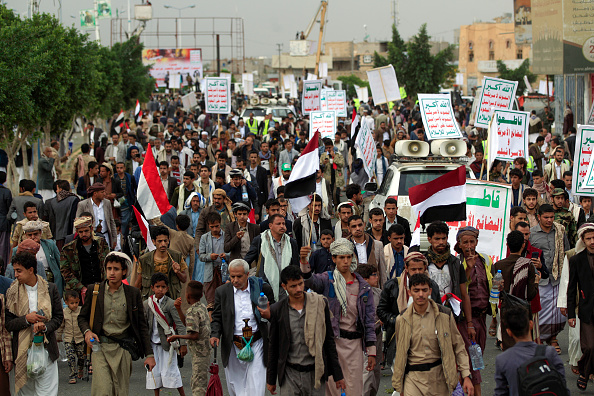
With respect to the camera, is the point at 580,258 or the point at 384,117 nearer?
the point at 580,258

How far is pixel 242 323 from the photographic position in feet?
22.5

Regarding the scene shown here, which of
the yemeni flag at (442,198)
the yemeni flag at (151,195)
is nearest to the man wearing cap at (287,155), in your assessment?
the yemeni flag at (151,195)

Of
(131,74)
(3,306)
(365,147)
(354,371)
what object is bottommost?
(354,371)

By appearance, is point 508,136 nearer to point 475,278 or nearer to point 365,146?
point 365,146

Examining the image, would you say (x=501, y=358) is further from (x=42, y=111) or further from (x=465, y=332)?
(x=42, y=111)

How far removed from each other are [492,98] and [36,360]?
11.6m

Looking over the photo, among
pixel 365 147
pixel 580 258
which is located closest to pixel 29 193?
pixel 365 147

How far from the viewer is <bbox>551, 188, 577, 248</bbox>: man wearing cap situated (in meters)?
9.66

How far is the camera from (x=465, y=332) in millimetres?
7016

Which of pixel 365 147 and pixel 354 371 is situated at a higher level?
pixel 365 147

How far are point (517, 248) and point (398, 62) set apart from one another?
37241 mm

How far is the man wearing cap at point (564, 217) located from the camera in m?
9.66

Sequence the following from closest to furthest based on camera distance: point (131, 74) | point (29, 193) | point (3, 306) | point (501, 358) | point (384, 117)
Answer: point (501, 358) → point (3, 306) → point (29, 193) → point (384, 117) → point (131, 74)

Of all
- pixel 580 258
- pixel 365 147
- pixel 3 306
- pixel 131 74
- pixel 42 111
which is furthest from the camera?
pixel 131 74
